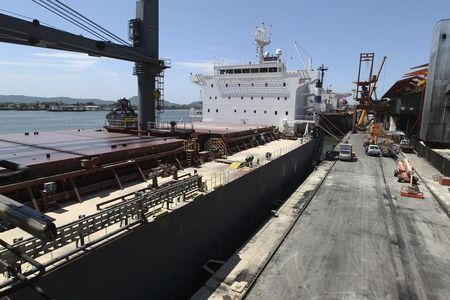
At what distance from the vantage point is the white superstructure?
33.2 meters

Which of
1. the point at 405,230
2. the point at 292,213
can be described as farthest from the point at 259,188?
the point at 405,230

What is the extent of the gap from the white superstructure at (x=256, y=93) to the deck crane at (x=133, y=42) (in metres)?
16.6

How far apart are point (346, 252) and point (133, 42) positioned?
16289 millimetres

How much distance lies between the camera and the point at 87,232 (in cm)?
683

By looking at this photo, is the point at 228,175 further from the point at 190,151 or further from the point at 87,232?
the point at 87,232

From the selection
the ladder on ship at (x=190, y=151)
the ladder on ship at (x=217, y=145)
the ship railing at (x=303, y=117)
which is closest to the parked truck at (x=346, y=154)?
the ship railing at (x=303, y=117)

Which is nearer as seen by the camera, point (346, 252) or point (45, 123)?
point (346, 252)

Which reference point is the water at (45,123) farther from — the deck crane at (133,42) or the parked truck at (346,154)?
the parked truck at (346,154)

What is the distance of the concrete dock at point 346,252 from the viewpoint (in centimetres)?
901

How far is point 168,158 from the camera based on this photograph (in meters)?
15.0

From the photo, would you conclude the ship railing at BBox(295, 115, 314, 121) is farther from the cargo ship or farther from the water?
the cargo ship

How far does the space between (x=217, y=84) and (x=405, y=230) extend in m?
27.7

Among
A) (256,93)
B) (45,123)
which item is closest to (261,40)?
(256,93)

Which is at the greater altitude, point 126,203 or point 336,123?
point 336,123
